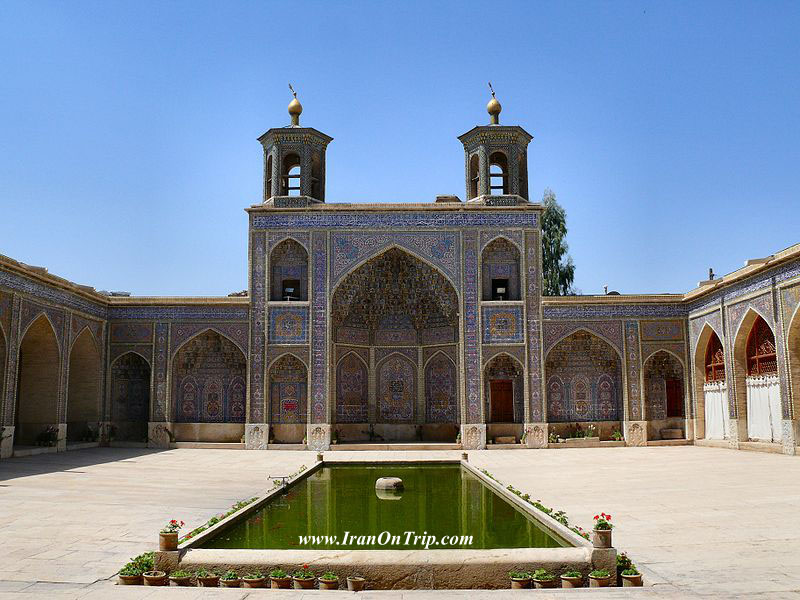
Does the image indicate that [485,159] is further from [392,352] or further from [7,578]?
[7,578]

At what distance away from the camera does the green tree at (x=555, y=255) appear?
27344 millimetres

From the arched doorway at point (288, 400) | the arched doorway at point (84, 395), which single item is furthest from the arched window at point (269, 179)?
the arched doorway at point (84, 395)

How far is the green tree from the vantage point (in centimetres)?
2734

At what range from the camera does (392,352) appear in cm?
1922

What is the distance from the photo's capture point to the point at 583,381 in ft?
59.9

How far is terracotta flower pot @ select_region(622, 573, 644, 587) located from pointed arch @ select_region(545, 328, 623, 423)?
13506 millimetres

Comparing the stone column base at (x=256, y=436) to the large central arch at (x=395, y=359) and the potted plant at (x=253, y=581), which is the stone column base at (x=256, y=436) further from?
the potted plant at (x=253, y=581)

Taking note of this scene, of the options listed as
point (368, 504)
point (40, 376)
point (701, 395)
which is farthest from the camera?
point (701, 395)

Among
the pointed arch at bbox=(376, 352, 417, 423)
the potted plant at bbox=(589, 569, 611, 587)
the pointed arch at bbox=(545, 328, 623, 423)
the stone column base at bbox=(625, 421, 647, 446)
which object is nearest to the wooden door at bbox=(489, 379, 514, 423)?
the pointed arch at bbox=(545, 328, 623, 423)

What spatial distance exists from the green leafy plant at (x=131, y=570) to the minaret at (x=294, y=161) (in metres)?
13.5

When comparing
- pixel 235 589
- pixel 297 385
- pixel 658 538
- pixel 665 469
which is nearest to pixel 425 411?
pixel 297 385

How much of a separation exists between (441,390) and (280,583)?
46.9 ft

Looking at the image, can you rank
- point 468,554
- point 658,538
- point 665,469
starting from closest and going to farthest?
1. point 468,554
2. point 658,538
3. point 665,469

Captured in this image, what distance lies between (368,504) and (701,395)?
11.3 metres
